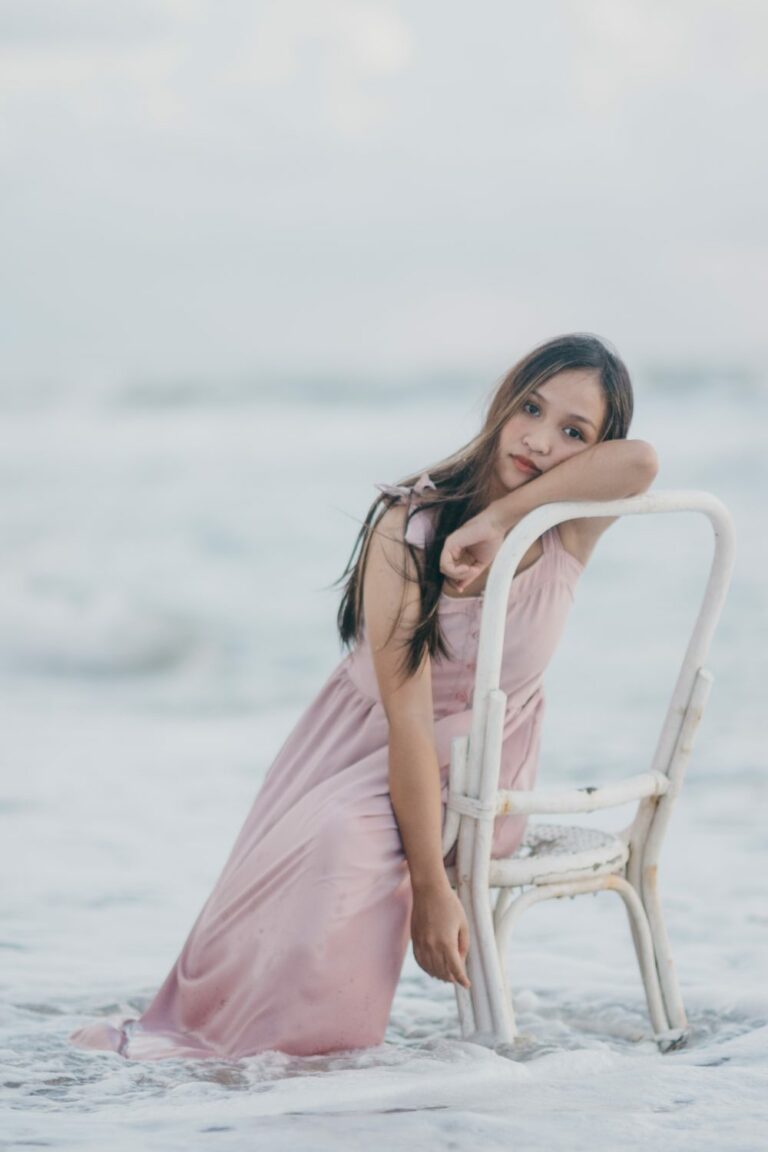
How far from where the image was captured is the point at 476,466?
2.52 metres

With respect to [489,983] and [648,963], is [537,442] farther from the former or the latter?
[648,963]

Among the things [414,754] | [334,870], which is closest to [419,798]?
[414,754]

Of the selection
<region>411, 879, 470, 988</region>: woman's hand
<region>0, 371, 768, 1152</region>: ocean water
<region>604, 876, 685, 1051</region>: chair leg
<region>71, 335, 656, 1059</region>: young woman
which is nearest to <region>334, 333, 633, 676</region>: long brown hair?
<region>71, 335, 656, 1059</region>: young woman

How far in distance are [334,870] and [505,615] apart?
19.0 inches

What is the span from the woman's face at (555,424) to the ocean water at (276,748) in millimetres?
941

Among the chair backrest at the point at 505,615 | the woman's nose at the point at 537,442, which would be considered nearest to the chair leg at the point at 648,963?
the chair backrest at the point at 505,615

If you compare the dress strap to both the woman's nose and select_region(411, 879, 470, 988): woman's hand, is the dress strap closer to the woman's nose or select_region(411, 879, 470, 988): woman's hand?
the woman's nose

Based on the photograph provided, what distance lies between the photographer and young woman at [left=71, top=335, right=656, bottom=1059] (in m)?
2.39

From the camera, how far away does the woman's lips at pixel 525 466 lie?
96.8 inches

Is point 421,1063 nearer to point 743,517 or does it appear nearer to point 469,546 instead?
point 469,546

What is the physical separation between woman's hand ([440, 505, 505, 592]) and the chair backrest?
56 millimetres

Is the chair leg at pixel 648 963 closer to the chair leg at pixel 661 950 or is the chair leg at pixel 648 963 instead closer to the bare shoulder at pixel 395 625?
the chair leg at pixel 661 950

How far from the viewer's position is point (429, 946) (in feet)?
7.81

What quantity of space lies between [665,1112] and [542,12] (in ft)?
55.8
